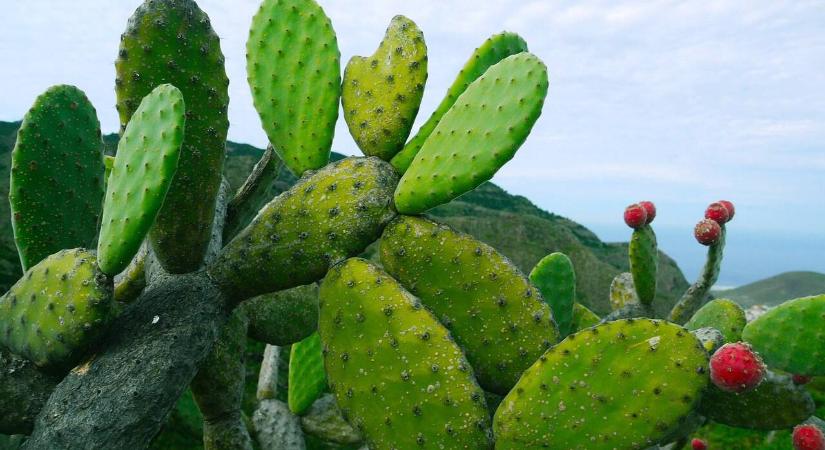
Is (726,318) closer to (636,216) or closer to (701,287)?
(636,216)

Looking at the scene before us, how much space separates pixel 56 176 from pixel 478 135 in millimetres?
1078

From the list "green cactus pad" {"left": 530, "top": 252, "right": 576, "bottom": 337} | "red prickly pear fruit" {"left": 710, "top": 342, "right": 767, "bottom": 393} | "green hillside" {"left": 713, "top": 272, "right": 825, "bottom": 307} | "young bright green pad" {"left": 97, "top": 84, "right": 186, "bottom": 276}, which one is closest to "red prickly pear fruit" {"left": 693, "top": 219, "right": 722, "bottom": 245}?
"green cactus pad" {"left": 530, "top": 252, "right": 576, "bottom": 337}

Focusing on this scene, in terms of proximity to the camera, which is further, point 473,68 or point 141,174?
point 473,68

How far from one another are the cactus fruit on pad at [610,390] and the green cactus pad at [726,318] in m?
0.92

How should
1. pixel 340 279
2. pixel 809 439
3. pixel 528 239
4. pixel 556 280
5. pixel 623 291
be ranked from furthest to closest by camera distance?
pixel 528 239 < pixel 623 291 < pixel 556 280 < pixel 809 439 < pixel 340 279

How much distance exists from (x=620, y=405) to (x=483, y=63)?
37.5 inches

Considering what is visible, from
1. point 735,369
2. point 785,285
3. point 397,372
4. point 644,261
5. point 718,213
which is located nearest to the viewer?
point 735,369

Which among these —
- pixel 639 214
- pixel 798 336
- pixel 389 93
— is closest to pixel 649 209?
pixel 639 214

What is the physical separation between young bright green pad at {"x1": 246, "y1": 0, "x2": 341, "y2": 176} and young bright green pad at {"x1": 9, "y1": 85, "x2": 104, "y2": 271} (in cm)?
46

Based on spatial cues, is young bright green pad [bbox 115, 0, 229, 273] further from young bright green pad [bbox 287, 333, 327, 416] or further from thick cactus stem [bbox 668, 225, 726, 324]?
thick cactus stem [bbox 668, 225, 726, 324]

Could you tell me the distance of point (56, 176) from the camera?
1.68 metres

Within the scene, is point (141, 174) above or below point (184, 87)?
below

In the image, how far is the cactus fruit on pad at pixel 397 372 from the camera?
1330mm

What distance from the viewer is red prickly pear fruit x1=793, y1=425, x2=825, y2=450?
1614 millimetres
